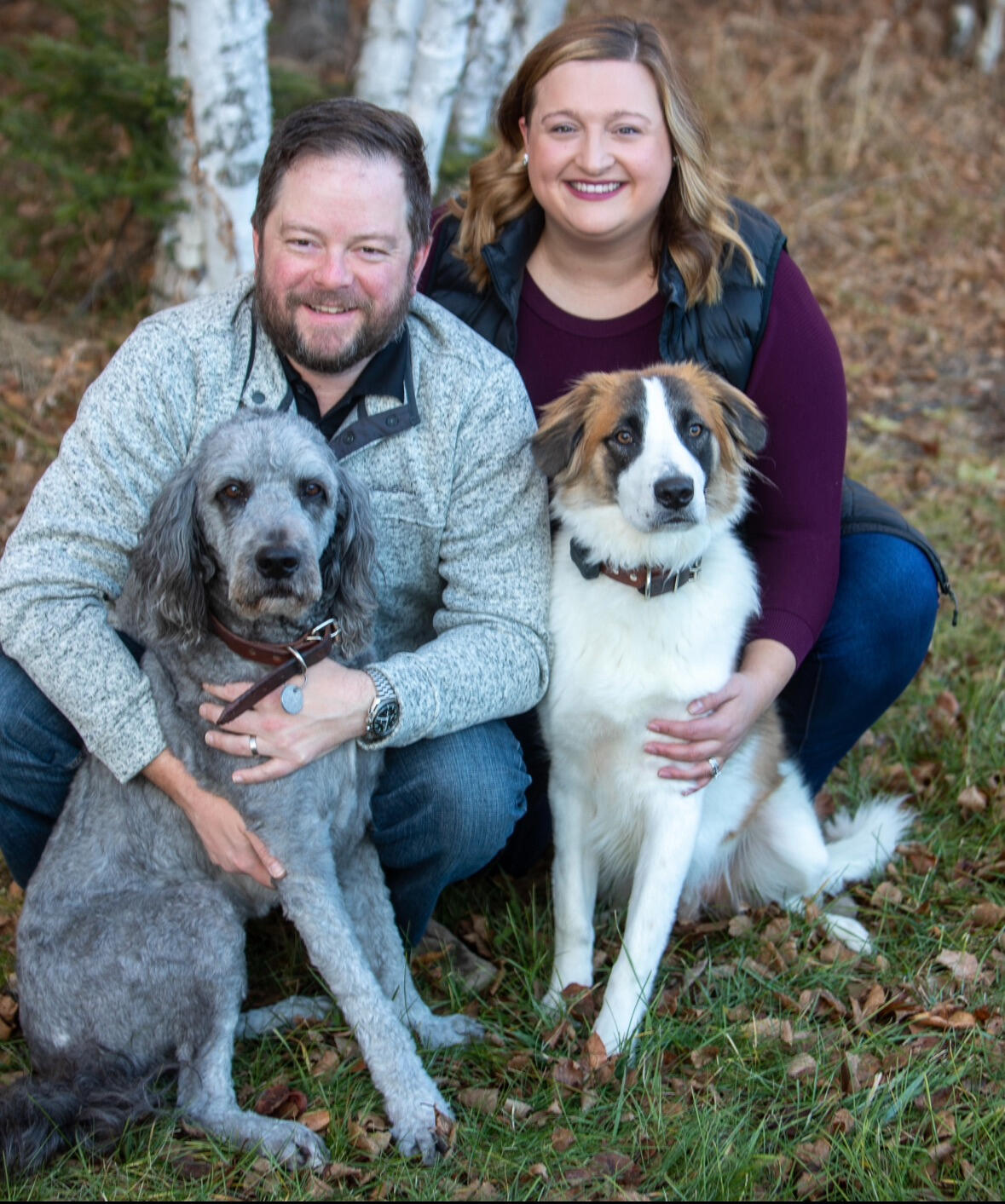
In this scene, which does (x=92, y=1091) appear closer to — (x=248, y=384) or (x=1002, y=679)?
(x=248, y=384)

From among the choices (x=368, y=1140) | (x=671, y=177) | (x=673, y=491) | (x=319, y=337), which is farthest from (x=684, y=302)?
(x=368, y=1140)

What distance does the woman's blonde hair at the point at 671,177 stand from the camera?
328 centimetres

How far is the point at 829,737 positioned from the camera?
12.6 ft

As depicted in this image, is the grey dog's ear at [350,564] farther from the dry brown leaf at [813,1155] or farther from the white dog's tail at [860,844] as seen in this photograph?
the white dog's tail at [860,844]

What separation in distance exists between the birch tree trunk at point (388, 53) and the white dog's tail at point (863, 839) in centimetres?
340

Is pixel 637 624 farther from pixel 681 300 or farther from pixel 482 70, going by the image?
pixel 482 70

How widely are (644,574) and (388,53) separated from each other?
10.1ft

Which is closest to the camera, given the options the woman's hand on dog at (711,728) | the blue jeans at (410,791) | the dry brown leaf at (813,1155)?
the dry brown leaf at (813,1155)

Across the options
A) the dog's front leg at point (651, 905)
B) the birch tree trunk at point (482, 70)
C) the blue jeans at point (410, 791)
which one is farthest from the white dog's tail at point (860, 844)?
the birch tree trunk at point (482, 70)

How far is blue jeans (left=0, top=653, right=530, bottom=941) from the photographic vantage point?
9.90ft

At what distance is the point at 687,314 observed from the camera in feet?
11.4

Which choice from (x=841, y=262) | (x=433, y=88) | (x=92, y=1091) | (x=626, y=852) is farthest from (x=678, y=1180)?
(x=841, y=262)

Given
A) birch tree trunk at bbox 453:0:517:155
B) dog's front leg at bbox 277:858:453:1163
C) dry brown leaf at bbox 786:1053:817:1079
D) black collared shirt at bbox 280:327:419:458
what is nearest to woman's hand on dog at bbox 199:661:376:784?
dog's front leg at bbox 277:858:453:1163

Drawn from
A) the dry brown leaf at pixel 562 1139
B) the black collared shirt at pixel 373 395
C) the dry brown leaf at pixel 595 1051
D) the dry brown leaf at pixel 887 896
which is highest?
the black collared shirt at pixel 373 395
